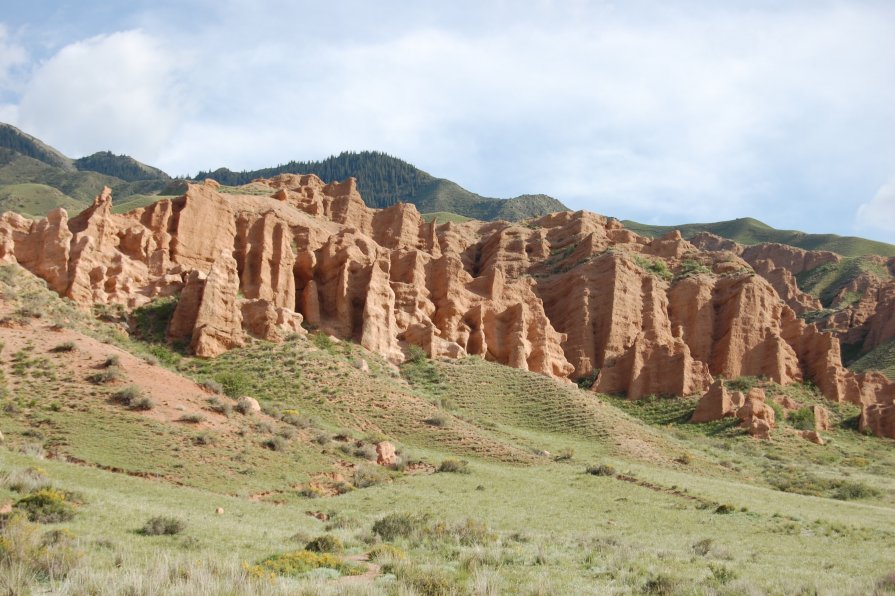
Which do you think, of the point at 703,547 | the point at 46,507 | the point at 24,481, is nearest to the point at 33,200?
the point at 24,481

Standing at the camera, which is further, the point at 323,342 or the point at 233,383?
the point at 323,342

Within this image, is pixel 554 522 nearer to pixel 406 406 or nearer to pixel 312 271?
pixel 406 406

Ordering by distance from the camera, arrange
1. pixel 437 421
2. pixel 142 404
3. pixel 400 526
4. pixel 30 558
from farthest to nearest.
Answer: pixel 437 421 → pixel 142 404 → pixel 400 526 → pixel 30 558

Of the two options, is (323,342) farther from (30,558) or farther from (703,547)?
(30,558)

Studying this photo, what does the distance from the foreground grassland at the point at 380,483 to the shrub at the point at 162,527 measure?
0.06 metres

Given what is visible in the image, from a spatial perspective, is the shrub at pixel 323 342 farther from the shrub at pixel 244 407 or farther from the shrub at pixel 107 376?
the shrub at pixel 107 376

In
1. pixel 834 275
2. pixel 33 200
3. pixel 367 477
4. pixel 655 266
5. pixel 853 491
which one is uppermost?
pixel 834 275

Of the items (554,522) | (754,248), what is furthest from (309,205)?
(754,248)

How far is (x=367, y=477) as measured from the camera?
98.2 ft

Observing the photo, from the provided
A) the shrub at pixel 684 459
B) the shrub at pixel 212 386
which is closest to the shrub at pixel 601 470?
the shrub at pixel 684 459

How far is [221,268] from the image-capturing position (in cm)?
4681

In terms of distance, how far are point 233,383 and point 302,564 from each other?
978 inches

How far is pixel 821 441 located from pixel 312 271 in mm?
36565

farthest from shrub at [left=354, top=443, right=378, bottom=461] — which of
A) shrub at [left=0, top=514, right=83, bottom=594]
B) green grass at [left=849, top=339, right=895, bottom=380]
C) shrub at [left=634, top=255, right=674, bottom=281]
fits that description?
green grass at [left=849, top=339, right=895, bottom=380]
